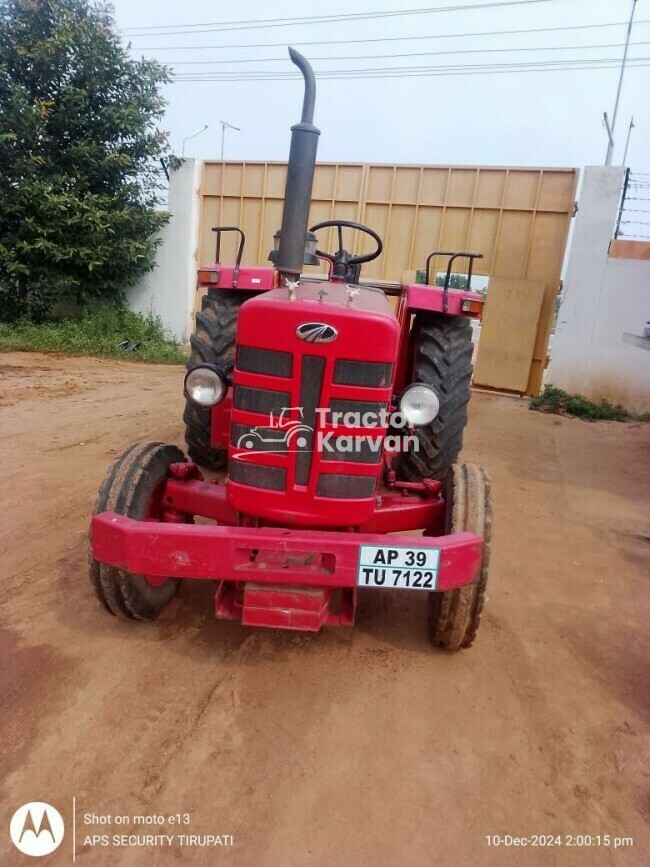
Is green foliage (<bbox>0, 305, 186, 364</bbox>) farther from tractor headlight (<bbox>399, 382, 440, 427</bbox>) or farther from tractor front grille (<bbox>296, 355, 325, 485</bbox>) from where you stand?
tractor front grille (<bbox>296, 355, 325, 485</bbox>)

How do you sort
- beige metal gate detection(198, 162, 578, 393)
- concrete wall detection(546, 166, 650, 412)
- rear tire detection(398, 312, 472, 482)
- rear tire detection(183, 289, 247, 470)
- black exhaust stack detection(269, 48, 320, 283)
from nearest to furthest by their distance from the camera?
black exhaust stack detection(269, 48, 320, 283) → rear tire detection(398, 312, 472, 482) → rear tire detection(183, 289, 247, 470) → concrete wall detection(546, 166, 650, 412) → beige metal gate detection(198, 162, 578, 393)

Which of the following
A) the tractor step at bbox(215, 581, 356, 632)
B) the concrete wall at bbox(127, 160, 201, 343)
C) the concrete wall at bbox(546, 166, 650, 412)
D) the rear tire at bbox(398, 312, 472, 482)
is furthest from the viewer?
the concrete wall at bbox(127, 160, 201, 343)

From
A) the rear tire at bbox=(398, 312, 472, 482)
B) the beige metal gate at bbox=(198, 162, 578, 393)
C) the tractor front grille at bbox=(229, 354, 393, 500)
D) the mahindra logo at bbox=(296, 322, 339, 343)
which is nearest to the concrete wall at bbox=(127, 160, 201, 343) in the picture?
the beige metal gate at bbox=(198, 162, 578, 393)

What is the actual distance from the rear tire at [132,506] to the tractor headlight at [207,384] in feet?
1.09

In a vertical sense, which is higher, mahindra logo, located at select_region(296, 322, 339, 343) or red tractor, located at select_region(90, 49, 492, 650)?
mahindra logo, located at select_region(296, 322, 339, 343)

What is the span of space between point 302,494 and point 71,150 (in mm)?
10334

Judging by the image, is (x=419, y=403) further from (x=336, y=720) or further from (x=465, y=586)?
(x=336, y=720)

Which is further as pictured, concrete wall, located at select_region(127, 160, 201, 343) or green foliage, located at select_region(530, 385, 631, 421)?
concrete wall, located at select_region(127, 160, 201, 343)

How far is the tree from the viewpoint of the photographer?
10.3m

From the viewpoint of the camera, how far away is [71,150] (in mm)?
10617

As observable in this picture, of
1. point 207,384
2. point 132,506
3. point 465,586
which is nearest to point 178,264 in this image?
point 207,384

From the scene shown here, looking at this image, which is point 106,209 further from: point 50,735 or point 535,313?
point 50,735

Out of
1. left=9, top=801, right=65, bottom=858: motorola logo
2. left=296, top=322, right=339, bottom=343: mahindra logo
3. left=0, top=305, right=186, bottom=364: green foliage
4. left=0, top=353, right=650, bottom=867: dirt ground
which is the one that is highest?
left=296, top=322, right=339, bottom=343: mahindra logo

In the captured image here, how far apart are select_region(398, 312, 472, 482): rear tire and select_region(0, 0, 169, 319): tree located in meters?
8.55
